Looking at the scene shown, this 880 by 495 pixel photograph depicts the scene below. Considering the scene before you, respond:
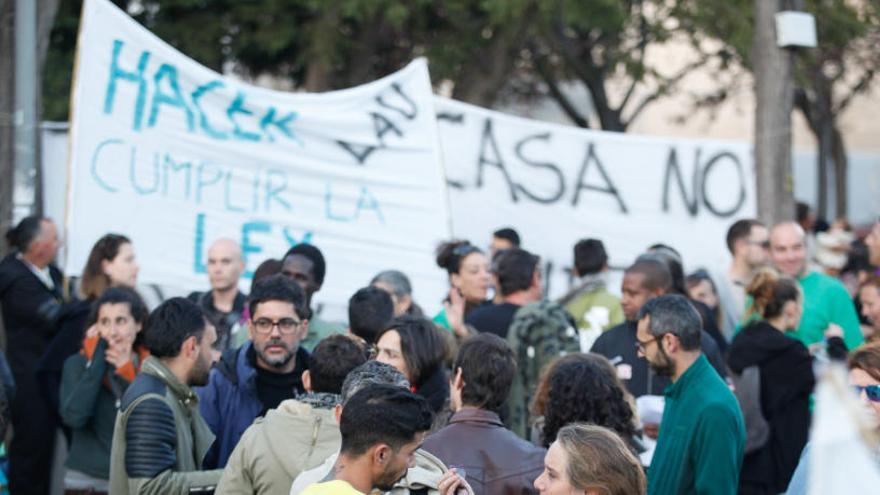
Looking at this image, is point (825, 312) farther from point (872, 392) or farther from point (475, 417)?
point (475, 417)

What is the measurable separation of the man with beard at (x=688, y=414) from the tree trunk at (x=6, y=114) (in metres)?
5.01

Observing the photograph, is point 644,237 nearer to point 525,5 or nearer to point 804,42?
point 804,42

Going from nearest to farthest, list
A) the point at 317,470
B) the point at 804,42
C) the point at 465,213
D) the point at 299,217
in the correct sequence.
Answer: the point at 317,470, the point at 299,217, the point at 465,213, the point at 804,42

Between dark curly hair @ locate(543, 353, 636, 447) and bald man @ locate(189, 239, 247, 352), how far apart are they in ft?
8.61

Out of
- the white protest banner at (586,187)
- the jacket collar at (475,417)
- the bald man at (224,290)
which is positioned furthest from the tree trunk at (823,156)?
the jacket collar at (475,417)

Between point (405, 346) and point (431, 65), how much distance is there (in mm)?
13082

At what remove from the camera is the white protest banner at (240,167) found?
8266mm

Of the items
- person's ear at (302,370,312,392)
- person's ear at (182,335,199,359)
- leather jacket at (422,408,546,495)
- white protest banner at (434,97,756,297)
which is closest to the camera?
leather jacket at (422,408,546,495)

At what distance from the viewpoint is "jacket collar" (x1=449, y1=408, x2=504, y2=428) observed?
4.89 meters

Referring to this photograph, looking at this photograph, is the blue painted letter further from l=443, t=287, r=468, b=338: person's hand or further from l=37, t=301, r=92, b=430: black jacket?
l=443, t=287, r=468, b=338: person's hand

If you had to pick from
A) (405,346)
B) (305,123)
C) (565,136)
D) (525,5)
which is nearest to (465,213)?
(565,136)

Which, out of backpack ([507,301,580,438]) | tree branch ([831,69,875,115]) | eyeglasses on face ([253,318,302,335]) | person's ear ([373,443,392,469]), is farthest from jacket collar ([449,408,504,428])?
tree branch ([831,69,875,115])

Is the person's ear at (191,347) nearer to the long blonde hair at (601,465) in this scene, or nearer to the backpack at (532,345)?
the long blonde hair at (601,465)

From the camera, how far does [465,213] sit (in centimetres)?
1062
